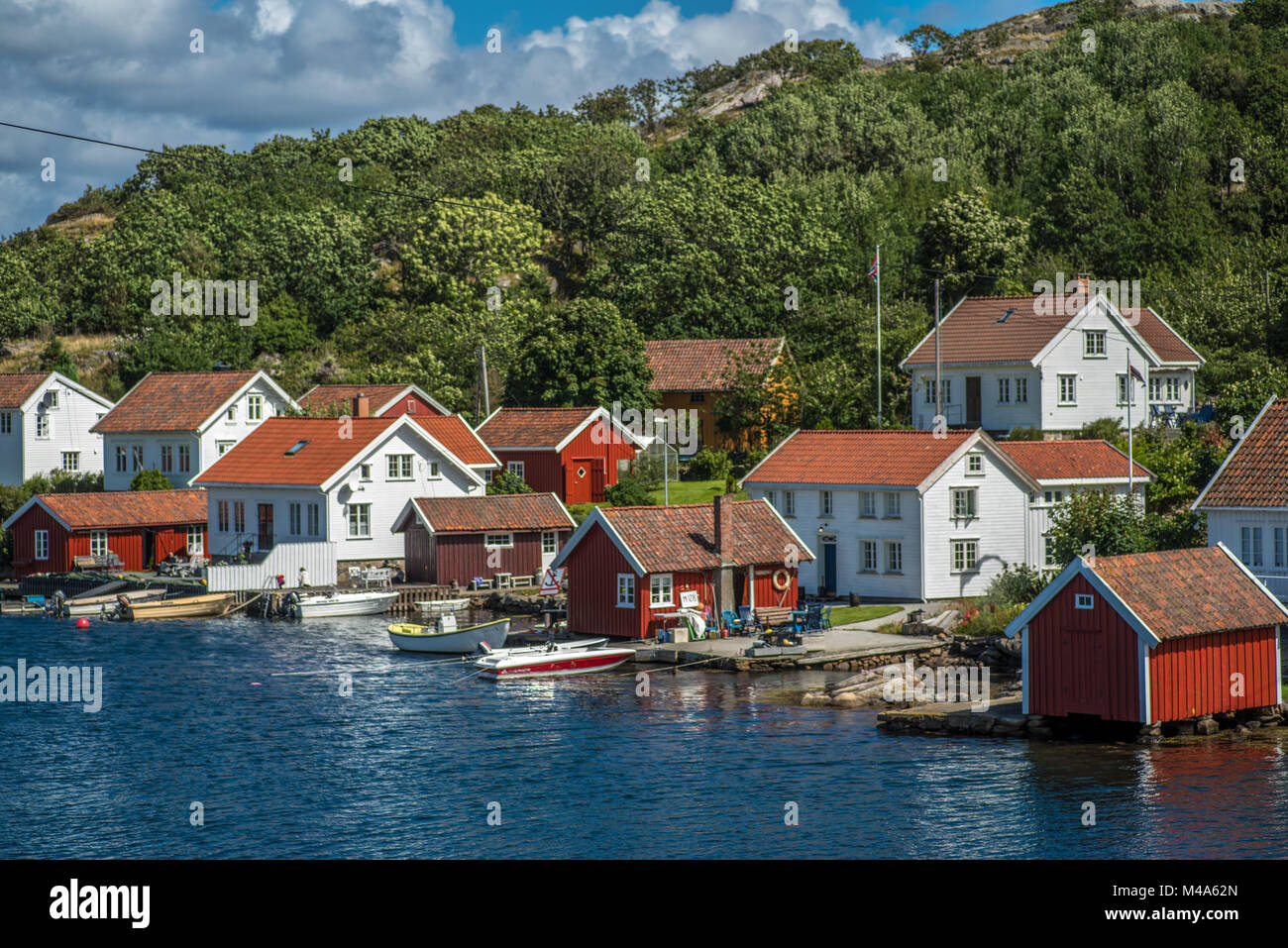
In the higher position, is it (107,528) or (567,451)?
(567,451)

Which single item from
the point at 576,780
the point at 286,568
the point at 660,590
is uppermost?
the point at 286,568

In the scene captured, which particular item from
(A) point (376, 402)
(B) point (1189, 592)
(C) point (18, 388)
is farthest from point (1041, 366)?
(C) point (18, 388)

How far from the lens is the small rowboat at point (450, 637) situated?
52656 millimetres

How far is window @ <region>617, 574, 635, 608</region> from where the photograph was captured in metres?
51.4

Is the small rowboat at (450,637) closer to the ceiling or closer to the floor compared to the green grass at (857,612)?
closer to the floor

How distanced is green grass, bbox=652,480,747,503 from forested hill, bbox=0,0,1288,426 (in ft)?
19.3

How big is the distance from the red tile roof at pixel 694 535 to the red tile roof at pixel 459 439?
70.4ft

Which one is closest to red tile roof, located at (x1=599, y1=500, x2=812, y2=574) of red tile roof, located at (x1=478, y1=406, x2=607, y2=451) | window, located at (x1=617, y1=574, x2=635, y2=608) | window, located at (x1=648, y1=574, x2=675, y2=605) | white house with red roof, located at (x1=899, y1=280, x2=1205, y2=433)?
window, located at (x1=648, y1=574, x2=675, y2=605)

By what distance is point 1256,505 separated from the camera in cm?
4538

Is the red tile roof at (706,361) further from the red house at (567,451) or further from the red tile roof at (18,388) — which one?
the red tile roof at (18,388)

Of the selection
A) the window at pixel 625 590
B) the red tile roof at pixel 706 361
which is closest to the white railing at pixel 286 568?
the window at pixel 625 590

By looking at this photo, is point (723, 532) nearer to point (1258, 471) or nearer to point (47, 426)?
point (1258, 471)

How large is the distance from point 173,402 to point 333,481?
24.1 m

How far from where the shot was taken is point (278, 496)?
227 feet
